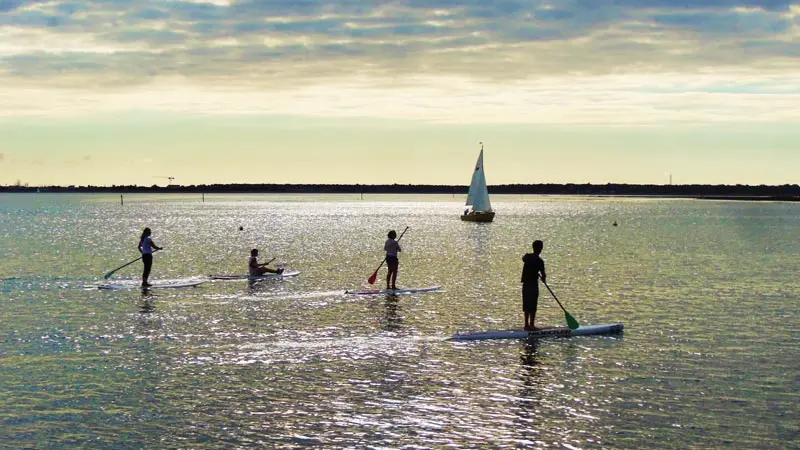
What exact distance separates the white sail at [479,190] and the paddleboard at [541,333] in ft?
266

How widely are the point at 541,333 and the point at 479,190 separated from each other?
296 feet

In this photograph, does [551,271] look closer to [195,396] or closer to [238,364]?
[238,364]

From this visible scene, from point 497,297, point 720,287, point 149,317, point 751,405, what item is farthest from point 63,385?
point 720,287

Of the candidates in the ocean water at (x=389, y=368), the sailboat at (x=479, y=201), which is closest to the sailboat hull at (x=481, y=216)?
the sailboat at (x=479, y=201)

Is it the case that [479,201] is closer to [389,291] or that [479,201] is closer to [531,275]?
[389,291]

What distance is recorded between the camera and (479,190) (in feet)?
381

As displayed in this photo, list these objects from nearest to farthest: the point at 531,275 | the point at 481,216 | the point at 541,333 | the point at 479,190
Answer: the point at 531,275 < the point at 541,333 < the point at 479,190 < the point at 481,216

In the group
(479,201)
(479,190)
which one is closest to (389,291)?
(479,190)

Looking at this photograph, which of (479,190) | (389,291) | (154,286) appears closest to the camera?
(389,291)

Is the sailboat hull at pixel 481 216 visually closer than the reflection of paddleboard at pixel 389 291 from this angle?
No

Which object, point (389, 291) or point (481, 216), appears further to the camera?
point (481, 216)

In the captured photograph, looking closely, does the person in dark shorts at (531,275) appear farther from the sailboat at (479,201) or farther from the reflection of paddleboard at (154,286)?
the sailboat at (479,201)

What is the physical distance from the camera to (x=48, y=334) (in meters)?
27.1

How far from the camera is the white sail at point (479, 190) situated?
361 feet
